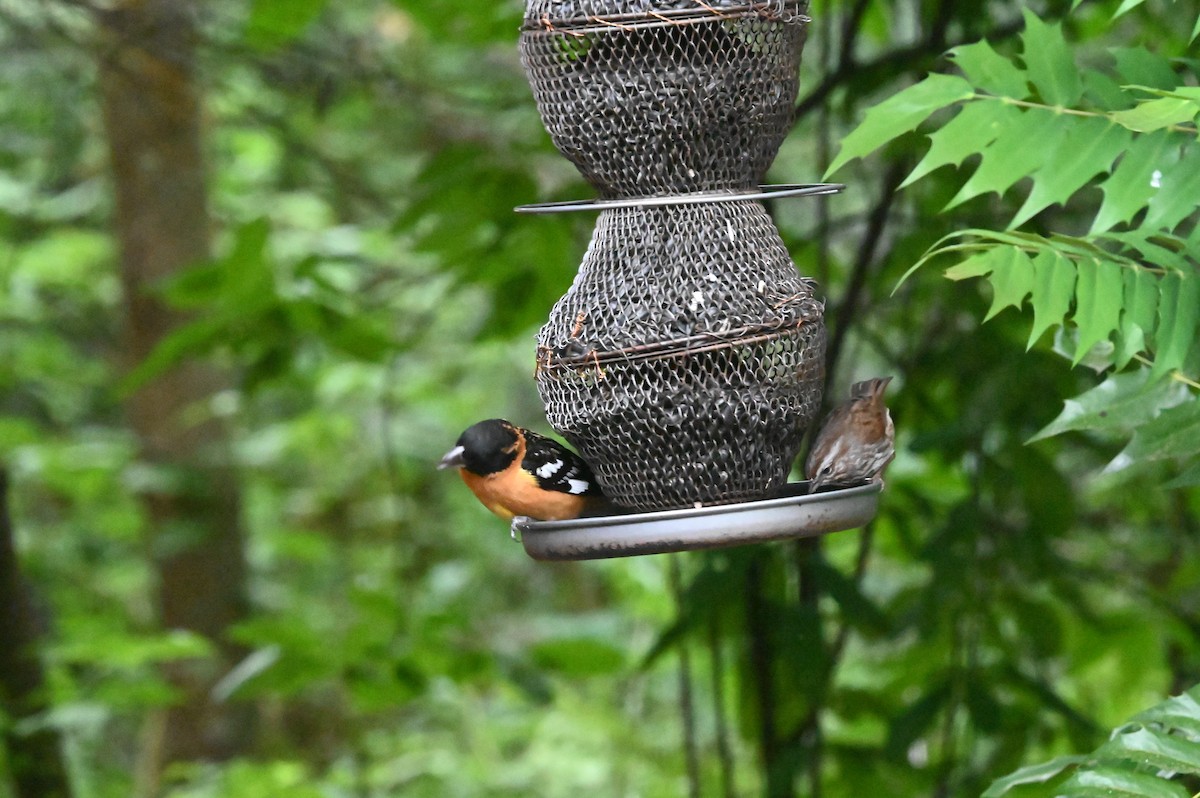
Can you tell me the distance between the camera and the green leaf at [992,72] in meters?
2.40

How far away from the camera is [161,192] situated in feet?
24.2

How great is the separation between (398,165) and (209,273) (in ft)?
20.0

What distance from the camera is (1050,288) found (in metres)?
2.20

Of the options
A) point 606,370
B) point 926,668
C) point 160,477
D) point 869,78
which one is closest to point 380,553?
point 160,477

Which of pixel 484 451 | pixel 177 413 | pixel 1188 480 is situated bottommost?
pixel 177 413

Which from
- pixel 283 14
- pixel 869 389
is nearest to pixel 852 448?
pixel 869 389

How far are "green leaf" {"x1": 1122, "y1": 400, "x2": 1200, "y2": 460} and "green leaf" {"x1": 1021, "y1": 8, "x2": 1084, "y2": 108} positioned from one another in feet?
1.95

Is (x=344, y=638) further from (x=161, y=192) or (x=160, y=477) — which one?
(x=161, y=192)

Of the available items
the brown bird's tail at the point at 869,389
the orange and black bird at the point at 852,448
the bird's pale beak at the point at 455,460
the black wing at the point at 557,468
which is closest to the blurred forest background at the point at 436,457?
the orange and black bird at the point at 852,448

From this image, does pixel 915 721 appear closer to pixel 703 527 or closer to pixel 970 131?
pixel 703 527

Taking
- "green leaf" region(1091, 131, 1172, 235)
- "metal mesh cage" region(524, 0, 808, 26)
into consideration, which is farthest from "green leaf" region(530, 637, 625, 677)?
"green leaf" region(1091, 131, 1172, 235)

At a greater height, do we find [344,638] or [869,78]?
[869,78]

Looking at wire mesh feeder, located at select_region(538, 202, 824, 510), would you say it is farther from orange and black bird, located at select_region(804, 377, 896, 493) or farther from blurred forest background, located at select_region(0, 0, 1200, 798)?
blurred forest background, located at select_region(0, 0, 1200, 798)

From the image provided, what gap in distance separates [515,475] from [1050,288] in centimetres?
133
